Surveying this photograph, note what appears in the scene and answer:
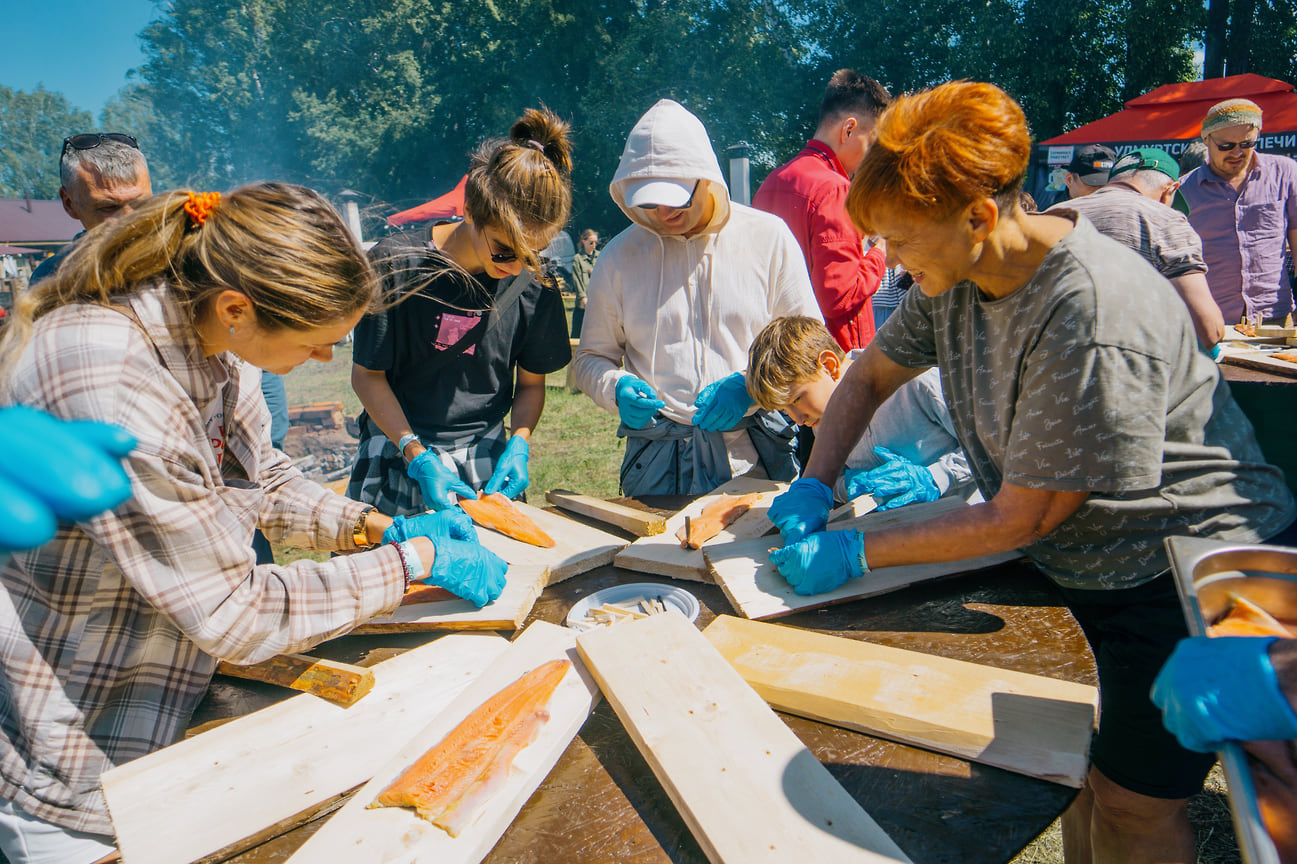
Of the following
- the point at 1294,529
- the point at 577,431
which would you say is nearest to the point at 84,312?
the point at 1294,529

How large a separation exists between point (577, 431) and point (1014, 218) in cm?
742

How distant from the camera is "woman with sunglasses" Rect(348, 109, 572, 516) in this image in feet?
8.75

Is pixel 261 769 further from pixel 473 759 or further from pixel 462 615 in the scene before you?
pixel 462 615

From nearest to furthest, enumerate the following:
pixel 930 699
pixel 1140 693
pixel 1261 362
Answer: pixel 930 699, pixel 1140 693, pixel 1261 362

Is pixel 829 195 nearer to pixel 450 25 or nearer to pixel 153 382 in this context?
pixel 153 382

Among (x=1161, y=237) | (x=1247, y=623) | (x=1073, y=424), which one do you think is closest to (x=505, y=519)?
(x=1073, y=424)

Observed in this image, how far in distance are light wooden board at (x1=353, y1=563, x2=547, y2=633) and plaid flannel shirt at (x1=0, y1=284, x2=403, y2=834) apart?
0.31 meters

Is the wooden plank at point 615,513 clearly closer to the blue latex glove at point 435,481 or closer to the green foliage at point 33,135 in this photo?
the blue latex glove at point 435,481

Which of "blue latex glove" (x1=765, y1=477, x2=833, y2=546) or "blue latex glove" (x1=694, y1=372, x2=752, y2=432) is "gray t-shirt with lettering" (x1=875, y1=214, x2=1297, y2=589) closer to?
"blue latex glove" (x1=765, y1=477, x2=833, y2=546)

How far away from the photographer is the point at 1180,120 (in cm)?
1054

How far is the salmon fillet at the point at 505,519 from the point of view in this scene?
2.51 m

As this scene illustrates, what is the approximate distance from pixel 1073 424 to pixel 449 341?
2.13 m

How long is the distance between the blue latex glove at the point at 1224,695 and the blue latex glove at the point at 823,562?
0.87 m

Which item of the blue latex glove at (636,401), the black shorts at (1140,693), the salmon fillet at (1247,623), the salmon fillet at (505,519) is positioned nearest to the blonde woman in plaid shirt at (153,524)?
the salmon fillet at (505,519)
